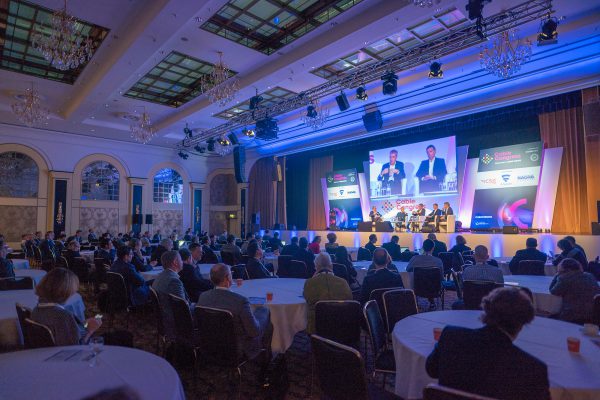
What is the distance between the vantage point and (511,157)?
10.3m

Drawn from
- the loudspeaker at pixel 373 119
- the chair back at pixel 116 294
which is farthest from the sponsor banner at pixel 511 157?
the chair back at pixel 116 294

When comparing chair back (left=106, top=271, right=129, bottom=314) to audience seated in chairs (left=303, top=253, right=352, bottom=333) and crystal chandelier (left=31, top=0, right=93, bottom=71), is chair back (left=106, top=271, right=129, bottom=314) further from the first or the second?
crystal chandelier (left=31, top=0, right=93, bottom=71)

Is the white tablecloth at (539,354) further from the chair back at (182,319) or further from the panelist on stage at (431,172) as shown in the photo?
the panelist on stage at (431,172)

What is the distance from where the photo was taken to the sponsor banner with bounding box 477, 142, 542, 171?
9.80 meters

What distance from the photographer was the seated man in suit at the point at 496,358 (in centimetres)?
148

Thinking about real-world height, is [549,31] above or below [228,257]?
above

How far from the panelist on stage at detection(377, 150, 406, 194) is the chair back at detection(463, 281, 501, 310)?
8.73m

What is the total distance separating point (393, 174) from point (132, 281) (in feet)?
32.3

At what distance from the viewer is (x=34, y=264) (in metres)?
11.6

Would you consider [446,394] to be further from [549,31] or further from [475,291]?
[549,31]

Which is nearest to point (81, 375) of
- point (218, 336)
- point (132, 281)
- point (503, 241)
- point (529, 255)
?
point (218, 336)

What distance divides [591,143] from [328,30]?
7.00 meters

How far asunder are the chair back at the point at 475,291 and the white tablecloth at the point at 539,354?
0.97 metres

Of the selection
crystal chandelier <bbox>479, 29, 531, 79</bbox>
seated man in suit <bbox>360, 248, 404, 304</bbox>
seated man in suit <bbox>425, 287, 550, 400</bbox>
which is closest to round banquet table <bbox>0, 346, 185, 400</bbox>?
seated man in suit <bbox>425, 287, 550, 400</bbox>
